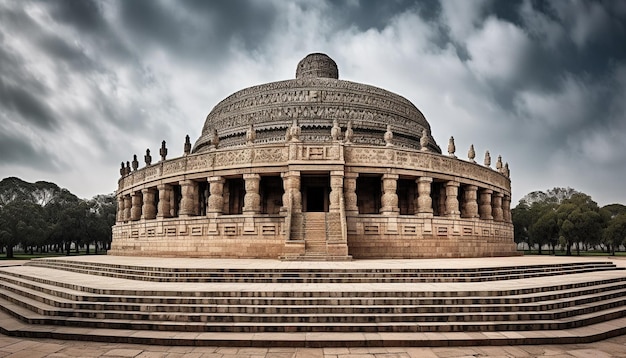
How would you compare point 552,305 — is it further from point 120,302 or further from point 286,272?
point 120,302

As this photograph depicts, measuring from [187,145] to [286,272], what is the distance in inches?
752

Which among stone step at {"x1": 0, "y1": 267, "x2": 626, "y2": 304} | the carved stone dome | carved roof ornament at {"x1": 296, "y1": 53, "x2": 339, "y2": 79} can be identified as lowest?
stone step at {"x1": 0, "y1": 267, "x2": 626, "y2": 304}

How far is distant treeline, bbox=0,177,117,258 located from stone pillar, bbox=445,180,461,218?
1615 inches

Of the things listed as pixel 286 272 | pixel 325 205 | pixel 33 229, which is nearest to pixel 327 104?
pixel 325 205

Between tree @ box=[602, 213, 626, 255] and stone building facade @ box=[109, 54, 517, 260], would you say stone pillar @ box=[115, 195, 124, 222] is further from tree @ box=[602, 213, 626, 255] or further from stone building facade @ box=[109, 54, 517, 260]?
tree @ box=[602, 213, 626, 255]

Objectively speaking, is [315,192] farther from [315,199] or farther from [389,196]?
[389,196]

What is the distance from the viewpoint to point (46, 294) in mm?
10211

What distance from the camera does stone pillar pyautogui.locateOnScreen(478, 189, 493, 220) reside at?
82.4ft

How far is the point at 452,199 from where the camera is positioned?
22.1m

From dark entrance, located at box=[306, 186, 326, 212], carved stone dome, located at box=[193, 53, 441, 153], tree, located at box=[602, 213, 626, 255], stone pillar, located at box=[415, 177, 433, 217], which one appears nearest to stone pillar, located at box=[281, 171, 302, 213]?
dark entrance, located at box=[306, 186, 326, 212]

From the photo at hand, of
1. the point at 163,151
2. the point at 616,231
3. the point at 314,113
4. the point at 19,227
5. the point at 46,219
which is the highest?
the point at 314,113

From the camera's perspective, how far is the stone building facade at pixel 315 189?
19000mm

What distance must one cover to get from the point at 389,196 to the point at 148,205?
1521cm

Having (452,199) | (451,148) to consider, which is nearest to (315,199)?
(452,199)
